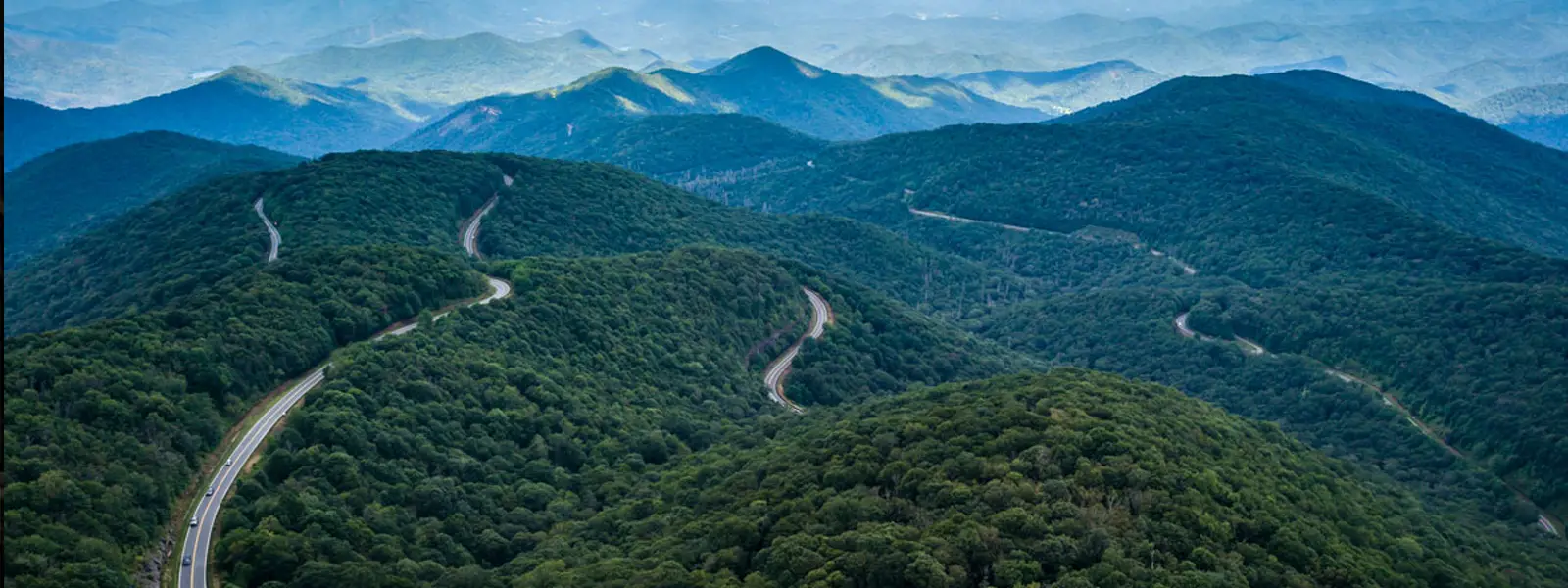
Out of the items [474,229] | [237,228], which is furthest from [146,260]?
[474,229]

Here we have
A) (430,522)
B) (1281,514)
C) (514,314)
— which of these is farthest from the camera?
(514,314)

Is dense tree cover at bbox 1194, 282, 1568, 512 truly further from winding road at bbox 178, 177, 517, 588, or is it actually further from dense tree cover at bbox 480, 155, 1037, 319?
winding road at bbox 178, 177, 517, 588

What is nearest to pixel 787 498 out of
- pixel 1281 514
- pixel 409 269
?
pixel 1281 514

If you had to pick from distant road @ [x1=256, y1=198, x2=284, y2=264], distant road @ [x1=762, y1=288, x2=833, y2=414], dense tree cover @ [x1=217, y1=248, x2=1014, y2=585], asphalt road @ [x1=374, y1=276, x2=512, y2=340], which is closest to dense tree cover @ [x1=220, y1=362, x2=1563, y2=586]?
dense tree cover @ [x1=217, y1=248, x2=1014, y2=585]

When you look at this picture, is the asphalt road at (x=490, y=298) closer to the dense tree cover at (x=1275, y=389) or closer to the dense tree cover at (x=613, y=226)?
the dense tree cover at (x=613, y=226)

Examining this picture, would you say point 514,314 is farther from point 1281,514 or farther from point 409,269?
point 1281,514

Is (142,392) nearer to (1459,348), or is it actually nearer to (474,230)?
(474,230)

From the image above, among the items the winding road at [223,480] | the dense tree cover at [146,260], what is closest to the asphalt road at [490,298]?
the winding road at [223,480]
